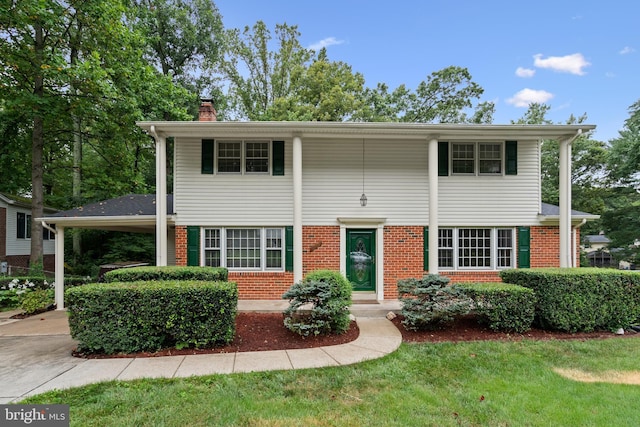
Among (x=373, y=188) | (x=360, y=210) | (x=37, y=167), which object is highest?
(x=37, y=167)

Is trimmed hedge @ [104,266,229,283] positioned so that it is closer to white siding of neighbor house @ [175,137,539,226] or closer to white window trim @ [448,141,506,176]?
white siding of neighbor house @ [175,137,539,226]

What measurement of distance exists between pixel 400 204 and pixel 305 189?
269 cm

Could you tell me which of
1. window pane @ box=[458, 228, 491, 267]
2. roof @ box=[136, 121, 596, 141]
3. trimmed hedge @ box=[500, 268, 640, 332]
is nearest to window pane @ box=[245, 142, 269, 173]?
roof @ box=[136, 121, 596, 141]

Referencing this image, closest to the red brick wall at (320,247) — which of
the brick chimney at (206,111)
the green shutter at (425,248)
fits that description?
the green shutter at (425,248)

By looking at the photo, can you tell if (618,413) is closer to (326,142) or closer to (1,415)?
(1,415)

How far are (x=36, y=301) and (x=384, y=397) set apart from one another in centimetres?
895

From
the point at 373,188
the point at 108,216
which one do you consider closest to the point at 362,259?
the point at 373,188

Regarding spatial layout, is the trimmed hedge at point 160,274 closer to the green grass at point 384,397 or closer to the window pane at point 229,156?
the green grass at point 384,397

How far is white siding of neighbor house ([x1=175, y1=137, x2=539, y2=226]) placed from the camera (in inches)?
323

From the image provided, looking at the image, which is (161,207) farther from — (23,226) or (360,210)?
(23,226)

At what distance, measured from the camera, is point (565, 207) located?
7617 mm

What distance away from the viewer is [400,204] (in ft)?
27.5

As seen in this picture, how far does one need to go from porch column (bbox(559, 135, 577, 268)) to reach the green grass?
3.67 m

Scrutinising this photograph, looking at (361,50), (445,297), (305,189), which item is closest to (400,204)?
(305,189)
